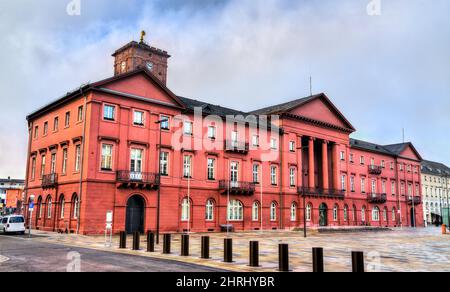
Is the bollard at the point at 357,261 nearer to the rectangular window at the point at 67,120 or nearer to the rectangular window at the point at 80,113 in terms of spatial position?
the rectangular window at the point at 80,113

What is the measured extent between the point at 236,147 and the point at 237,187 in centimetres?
436

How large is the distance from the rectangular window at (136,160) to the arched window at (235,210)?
1187 cm

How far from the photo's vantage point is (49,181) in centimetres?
3850

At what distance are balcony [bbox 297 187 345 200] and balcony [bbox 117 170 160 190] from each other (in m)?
21.6

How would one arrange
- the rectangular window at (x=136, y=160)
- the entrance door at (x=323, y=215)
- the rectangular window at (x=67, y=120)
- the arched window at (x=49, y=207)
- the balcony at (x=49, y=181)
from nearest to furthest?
the rectangular window at (x=136, y=160), the balcony at (x=49, y=181), the rectangular window at (x=67, y=120), the arched window at (x=49, y=207), the entrance door at (x=323, y=215)

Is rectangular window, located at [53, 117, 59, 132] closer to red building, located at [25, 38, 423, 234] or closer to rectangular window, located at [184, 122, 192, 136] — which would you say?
red building, located at [25, 38, 423, 234]

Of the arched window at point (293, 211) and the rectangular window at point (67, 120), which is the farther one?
the arched window at point (293, 211)

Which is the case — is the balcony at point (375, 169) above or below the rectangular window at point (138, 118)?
below

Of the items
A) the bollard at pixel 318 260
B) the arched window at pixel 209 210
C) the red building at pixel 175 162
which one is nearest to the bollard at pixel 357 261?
the bollard at pixel 318 260

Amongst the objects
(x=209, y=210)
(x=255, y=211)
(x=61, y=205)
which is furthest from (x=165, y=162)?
(x=255, y=211)

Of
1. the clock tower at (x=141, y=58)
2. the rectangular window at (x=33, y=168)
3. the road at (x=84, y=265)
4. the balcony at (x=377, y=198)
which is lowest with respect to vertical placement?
the road at (x=84, y=265)

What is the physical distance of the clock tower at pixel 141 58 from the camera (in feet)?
202

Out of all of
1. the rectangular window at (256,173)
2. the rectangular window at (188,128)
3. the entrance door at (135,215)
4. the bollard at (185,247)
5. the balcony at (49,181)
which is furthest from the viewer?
the rectangular window at (256,173)

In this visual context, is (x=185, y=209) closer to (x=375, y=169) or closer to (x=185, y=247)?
(x=185, y=247)
